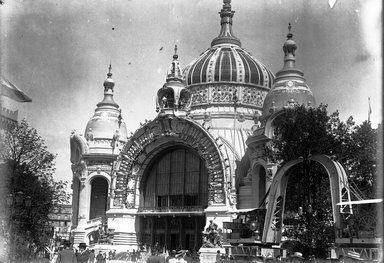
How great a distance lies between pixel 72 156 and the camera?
66750mm

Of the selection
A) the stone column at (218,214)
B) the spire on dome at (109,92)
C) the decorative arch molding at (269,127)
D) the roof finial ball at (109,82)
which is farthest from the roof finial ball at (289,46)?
the roof finial ball at (109,82)

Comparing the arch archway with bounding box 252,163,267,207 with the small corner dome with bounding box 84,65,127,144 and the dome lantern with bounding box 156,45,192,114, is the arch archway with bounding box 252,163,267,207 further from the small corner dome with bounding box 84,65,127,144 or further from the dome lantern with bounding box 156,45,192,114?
the small corner dome with bounding box 84,65,127,144

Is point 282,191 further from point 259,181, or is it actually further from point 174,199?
point 174,199

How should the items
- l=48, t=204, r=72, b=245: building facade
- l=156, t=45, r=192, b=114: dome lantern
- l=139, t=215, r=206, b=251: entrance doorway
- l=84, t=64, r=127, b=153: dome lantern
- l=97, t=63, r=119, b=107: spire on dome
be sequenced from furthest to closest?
l=97, t=63, r=119, b=107: spire on dome < l=48, t=204, r=72, b=245: building facade < l=84, t=64, r=127, b=153: dome lantern < l=156, t=45, r=192, b=114: dome lantern < l=139, t=215, r=206, b=251: entrance doorway

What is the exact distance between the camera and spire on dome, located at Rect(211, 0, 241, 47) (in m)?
67.1

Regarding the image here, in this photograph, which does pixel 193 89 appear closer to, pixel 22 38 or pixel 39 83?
pixel 39 83

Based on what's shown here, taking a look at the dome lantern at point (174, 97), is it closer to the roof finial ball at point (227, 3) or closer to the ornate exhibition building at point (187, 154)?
the ornate exhibition building at point (187, 154)

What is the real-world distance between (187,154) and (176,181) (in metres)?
2.83

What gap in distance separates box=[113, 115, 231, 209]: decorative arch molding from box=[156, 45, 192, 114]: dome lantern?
1.24 metres

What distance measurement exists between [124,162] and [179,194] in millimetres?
6340

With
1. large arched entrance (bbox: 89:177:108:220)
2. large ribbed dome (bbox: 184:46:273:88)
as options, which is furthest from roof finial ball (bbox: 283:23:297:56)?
large arched entrance (bbox: 89:177:108:220)

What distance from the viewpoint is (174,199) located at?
187ft

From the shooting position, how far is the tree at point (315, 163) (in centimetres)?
3272

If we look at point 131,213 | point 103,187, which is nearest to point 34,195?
point 131,213
